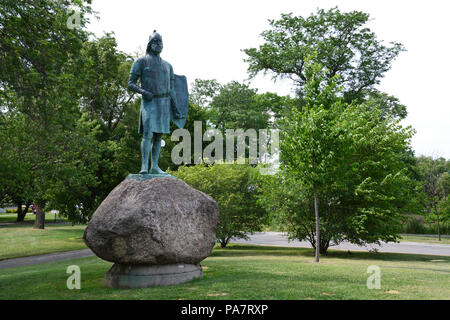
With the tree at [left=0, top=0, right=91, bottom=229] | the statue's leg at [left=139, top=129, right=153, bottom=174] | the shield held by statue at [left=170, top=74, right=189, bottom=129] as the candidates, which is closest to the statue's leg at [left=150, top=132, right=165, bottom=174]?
the statue's leg at [left=139, top=129, right=153, bottom=174]

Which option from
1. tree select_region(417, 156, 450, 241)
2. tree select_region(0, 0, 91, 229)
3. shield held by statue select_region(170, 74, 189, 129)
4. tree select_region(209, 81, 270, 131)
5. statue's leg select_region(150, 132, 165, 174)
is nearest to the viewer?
tree select_region(0, 0, 91, 229)

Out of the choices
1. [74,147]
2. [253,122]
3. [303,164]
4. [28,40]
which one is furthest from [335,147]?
[253,122]

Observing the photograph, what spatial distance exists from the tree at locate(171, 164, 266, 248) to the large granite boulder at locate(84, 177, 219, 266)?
10282 millimetres

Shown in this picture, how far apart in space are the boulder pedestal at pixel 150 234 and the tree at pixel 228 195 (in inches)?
408

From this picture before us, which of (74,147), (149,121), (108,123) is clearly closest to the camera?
(149,121)

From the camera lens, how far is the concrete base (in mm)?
7801

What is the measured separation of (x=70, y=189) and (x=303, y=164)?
54.3ft

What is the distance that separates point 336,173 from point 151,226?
9944mm

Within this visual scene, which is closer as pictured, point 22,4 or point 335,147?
point 22,4

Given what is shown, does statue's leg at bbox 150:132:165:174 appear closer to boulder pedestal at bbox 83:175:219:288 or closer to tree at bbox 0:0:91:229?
boulder pedestal at bbox 83:175:219:288

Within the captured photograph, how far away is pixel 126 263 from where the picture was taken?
25.7 feet

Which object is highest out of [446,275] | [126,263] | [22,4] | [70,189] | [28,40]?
[22,4]
